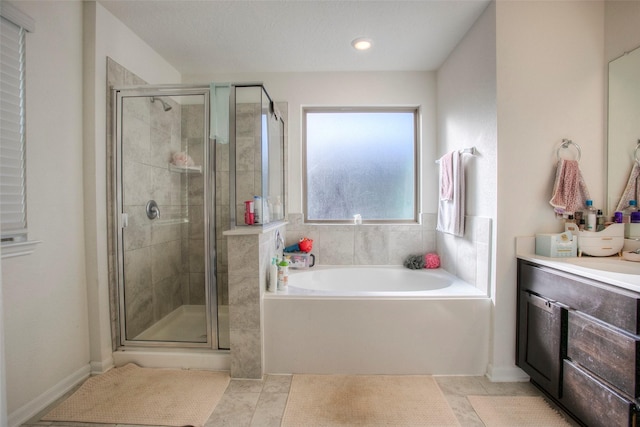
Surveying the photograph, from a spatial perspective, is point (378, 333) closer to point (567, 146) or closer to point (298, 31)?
point (567, 146)

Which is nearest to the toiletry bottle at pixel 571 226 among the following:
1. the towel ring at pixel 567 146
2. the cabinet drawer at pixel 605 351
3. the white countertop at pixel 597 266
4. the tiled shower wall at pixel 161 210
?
the white countertop at pixel 597 266

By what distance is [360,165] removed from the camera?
3.06 m

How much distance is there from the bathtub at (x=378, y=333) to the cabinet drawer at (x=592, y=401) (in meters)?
0.51

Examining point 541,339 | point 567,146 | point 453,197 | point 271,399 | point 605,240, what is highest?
point 567,146

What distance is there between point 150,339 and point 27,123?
5.13 feet

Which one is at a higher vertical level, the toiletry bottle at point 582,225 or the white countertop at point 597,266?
the toiletry bottle at point 582,225

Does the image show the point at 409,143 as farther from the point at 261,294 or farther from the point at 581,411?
the point at 581,411

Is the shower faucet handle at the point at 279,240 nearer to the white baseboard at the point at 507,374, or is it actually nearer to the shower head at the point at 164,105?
the shower head at the point at 164,105

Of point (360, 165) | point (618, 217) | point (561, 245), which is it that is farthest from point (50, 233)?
point (618, 217)

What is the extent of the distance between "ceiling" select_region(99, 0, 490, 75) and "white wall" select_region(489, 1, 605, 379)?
369mm

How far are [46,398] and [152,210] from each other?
49.9 inches

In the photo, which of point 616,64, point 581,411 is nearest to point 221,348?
point 581,411

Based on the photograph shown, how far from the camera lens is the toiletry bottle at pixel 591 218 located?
182 cm

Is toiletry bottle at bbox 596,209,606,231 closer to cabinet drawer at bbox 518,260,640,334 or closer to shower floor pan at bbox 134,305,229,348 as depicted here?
cabinet drawer at bbox 518,260,640,334
